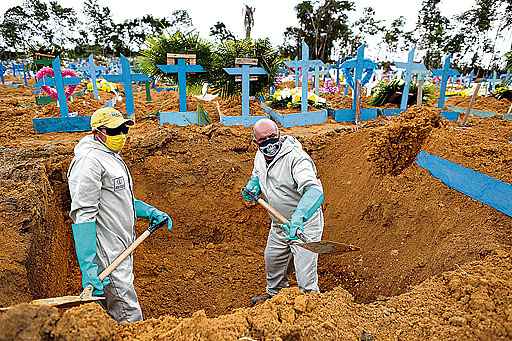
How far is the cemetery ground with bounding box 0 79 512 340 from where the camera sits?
185 centimetres

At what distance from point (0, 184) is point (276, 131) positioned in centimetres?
274

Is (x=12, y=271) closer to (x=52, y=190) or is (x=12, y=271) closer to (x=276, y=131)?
(x=52, y=190)

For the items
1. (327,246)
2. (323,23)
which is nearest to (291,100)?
(327,246)

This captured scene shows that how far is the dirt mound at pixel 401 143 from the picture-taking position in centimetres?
461

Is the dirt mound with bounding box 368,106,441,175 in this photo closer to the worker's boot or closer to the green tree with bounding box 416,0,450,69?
the worker's boot

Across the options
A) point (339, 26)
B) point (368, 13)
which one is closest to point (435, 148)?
point (339, 26)

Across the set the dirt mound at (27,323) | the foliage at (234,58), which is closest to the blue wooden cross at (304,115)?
the foliage at (234,58)

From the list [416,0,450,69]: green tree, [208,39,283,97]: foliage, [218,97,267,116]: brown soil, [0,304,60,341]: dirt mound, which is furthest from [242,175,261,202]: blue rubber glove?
[416,0,450,69]: green tree

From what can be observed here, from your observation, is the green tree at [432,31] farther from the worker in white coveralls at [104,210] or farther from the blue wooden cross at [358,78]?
the worker in white coveralls at [104,210]

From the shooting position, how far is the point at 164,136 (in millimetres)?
5250

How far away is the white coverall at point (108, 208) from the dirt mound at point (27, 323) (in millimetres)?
984

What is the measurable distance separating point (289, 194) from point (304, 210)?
1.36 ft

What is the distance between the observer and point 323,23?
111 ft

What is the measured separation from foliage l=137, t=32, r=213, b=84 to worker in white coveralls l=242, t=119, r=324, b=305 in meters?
5.40
